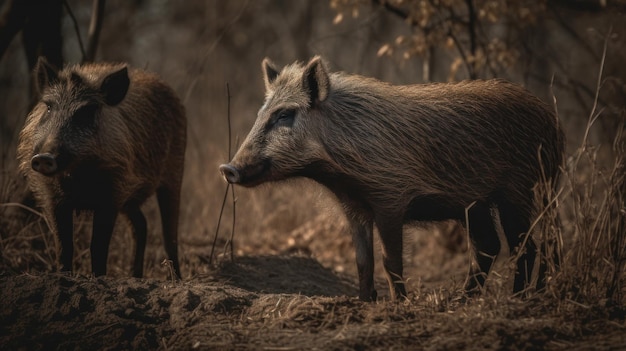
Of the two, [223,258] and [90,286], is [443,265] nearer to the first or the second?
[223,258]

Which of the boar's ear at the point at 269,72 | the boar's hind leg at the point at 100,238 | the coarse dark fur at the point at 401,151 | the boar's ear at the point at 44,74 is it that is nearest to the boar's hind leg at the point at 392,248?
the coarse dark fur at the point at 401,151

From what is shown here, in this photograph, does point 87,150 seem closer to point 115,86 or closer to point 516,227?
point 115,86

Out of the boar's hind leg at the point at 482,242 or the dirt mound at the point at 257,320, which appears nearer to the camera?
the dirt mound at the point at 257,320

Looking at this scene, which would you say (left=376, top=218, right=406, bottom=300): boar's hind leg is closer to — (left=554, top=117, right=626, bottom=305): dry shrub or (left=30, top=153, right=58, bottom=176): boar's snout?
(left=554, top=117, right=626, bottom=305): dry shrub

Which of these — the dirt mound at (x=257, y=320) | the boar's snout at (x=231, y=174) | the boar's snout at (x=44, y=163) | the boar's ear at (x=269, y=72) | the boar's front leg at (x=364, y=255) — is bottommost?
the dirt mound at (x=257, y=320)

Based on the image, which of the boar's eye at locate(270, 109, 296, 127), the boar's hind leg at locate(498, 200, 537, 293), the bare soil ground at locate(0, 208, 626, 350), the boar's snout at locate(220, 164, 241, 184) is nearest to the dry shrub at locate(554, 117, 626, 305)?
the bare soil ground at locate(0, 208, 626, 350)

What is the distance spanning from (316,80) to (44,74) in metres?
2.06

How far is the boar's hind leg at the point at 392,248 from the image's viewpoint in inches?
206

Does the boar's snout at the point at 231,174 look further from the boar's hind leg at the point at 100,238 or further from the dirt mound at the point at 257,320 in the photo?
the boar's hind leg at the point at 100,238

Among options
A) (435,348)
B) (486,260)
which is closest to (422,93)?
(486,260)

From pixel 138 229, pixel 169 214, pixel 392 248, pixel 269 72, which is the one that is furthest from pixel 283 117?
pixel 138 229

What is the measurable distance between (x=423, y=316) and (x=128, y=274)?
3.31 metres

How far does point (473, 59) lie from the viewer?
308 inches

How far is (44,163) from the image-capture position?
531 centimetres
